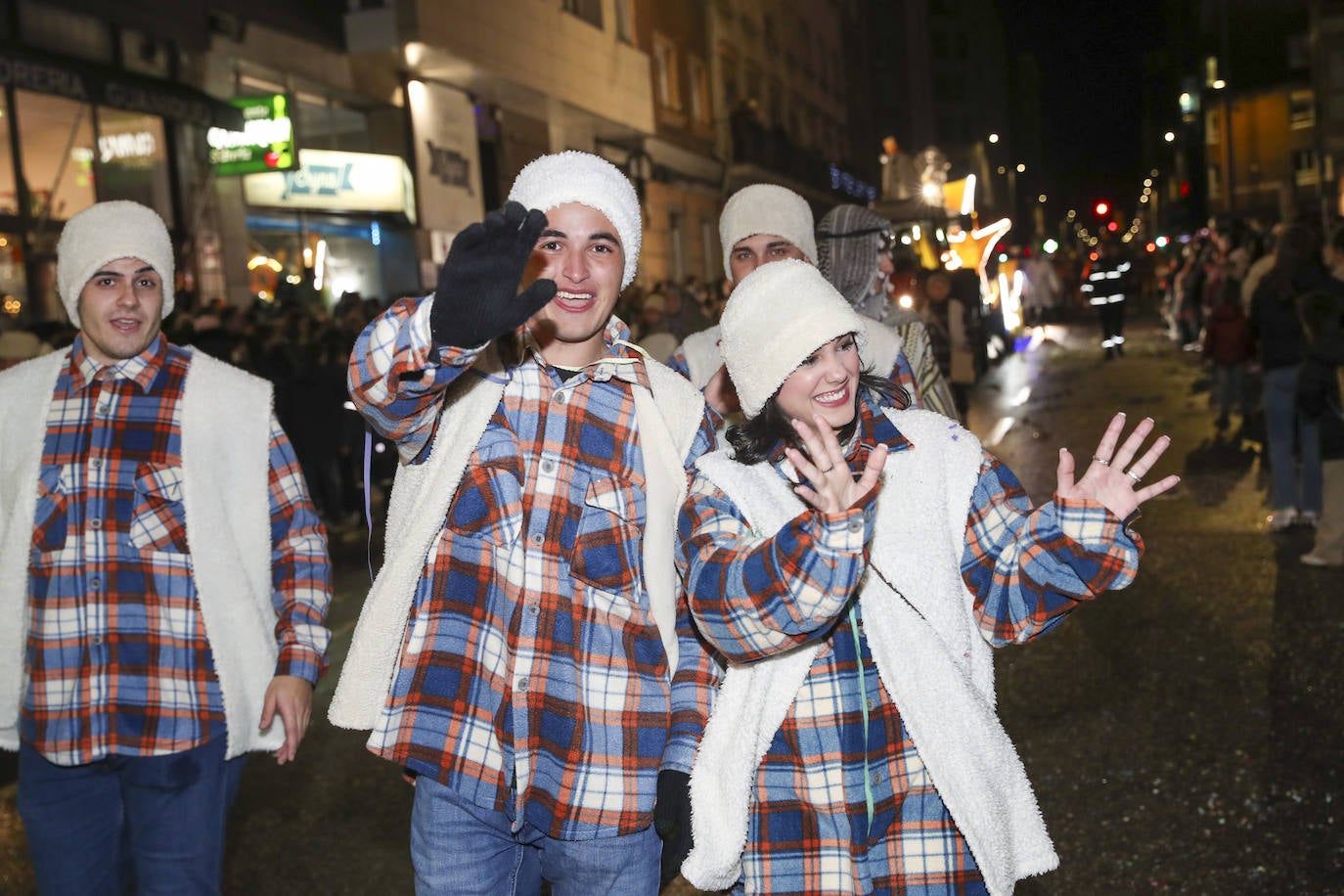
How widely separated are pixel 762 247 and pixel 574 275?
1735 millimetres

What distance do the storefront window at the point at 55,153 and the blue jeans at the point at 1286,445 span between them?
1087 cm

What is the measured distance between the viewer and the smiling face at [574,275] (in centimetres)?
282

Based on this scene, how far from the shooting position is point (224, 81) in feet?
56.0

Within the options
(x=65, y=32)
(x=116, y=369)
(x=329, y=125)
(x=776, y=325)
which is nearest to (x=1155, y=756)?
(x=776, y=325)

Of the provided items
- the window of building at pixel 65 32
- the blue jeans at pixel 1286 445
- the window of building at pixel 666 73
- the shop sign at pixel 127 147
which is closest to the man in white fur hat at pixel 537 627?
the blue jeans at pixel 1286 445

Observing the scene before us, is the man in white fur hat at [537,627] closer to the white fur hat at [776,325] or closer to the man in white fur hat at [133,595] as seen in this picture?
the white fur hat at [776,325]

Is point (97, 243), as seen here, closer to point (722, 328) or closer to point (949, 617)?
point (722, 328)

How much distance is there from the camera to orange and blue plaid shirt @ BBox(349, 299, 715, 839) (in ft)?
8.73

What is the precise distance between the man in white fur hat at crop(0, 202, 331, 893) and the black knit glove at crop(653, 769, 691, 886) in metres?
Answer: 1.06

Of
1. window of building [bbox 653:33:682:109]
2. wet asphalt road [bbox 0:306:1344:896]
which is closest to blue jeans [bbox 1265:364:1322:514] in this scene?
wet asphalt road [bbox 0:306:1344:896]

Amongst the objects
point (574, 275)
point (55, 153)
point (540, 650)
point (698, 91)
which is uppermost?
point (698, 91)

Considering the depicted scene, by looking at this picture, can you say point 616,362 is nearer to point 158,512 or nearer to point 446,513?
point 446,513

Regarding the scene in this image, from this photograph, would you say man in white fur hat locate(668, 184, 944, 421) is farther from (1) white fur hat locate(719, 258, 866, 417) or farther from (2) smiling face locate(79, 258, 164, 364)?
(2) smiling face locate(79, 258, 164, 364)

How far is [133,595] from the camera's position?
129 inches
